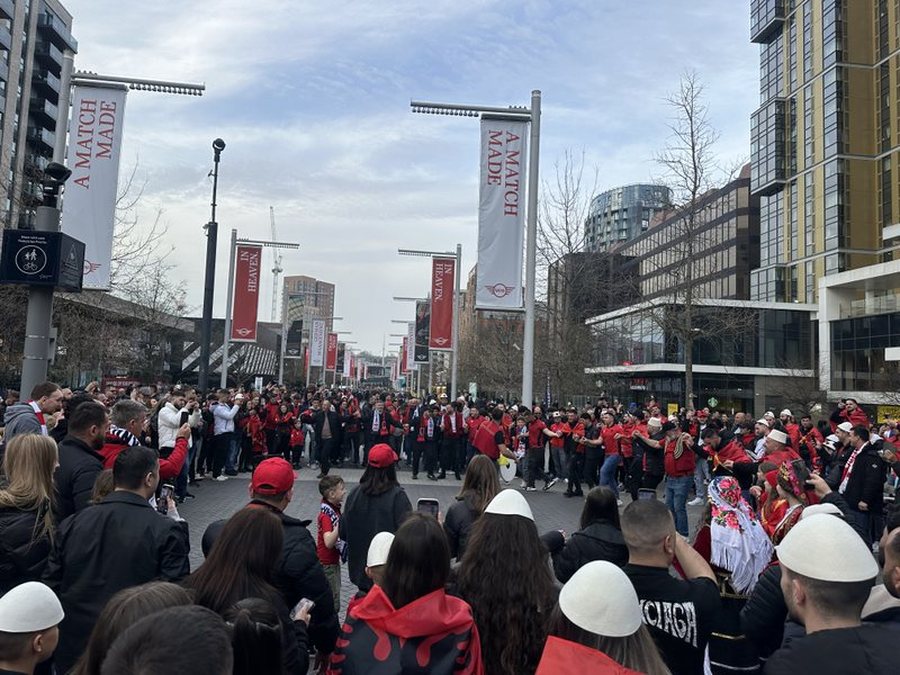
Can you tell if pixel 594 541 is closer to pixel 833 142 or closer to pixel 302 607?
pixel 302 607

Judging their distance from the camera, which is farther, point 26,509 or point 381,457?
point 381,457

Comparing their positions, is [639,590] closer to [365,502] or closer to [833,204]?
[365,502]

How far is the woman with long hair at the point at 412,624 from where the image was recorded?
2.64 metres

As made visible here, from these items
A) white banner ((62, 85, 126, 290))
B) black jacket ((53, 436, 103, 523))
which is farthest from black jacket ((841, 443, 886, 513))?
white banner ((62, 85, 126, 290))

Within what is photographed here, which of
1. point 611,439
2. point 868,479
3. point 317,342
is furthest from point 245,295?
point 868,479

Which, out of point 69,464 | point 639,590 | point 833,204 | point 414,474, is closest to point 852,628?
point 639,590

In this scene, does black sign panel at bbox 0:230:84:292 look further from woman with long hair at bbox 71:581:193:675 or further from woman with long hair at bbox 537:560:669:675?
woman with long hair at bbox 537:560:669:675

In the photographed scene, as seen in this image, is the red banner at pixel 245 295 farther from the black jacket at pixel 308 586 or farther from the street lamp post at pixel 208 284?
the black jacket at pixel 308 586

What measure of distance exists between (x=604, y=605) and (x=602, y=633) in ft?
0.28

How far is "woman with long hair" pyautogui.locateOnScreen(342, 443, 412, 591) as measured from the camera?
17.6ft

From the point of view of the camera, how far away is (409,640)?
2666 millimetres

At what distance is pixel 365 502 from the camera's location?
545 cm

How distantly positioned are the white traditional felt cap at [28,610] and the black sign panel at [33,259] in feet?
20.9

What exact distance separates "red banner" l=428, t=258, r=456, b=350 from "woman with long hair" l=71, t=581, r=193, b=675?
76.9ft
